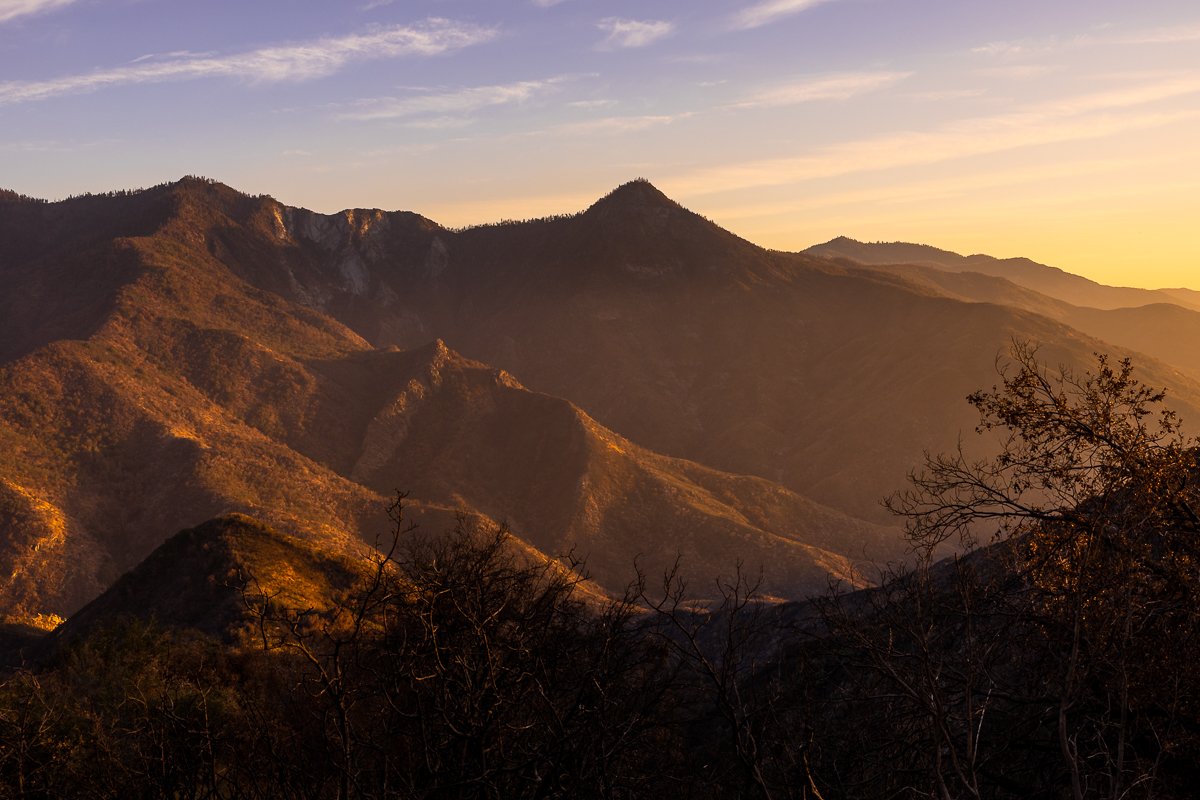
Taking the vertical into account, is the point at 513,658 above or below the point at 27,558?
above

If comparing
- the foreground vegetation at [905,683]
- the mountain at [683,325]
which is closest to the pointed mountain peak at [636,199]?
the mountain at [683,325]

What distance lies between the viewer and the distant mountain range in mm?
75062

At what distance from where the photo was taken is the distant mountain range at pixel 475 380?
2955 inches

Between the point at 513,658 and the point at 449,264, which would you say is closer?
the point at 513,658

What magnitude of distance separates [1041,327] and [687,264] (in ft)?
186

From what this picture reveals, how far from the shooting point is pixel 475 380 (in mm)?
106562

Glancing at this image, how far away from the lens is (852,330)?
143m

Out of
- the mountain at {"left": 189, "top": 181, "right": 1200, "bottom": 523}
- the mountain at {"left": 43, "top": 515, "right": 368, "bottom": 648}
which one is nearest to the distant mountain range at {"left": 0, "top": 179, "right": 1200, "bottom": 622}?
the mountain at {"left": 189, "top": 181, "right": 1200, "bottom": 523}

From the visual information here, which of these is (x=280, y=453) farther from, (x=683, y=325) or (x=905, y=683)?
(x=905, y=683)

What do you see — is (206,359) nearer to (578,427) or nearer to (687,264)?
(578,427)

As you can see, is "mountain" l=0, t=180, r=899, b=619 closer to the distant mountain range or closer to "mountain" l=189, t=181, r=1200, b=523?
the distant mountain range

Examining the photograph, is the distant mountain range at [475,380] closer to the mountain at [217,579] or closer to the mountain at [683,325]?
the mountain at [683,325]

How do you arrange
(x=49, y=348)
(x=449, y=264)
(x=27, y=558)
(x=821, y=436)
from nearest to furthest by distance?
(x=27, y=558) → (x=49, y=348) → (x=821, y=436) → (x=449, y=264)

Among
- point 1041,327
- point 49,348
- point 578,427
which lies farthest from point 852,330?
point 49,348
